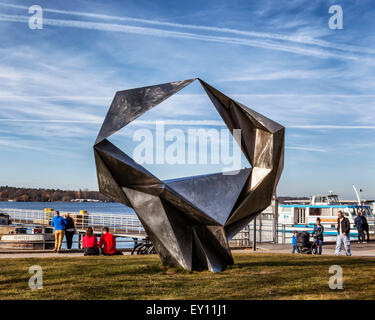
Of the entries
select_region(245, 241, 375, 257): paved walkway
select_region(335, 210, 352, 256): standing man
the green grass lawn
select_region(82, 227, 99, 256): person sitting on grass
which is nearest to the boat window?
select_region(245, 241, 375, 257): paved walkway

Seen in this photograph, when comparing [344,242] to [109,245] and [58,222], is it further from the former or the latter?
[58,222]

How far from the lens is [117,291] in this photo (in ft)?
26.9

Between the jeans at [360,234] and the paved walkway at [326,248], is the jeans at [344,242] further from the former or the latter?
the jeans at [360,234]

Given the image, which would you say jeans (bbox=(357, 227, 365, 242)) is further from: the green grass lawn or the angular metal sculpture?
the angular metal sculpture

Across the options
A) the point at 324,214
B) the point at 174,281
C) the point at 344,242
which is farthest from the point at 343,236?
the point at 324,214

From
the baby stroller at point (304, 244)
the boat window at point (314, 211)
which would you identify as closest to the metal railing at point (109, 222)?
the baby stroller at point (304, 244)

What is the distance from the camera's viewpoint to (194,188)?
10445mm

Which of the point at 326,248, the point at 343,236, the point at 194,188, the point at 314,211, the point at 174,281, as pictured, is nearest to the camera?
the point at 174,281

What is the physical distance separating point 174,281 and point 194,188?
88.3 inches

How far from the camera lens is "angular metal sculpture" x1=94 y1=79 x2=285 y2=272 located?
32.6 ft

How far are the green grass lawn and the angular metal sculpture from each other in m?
0.65

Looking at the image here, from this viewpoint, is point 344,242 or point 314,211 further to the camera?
point 314,211

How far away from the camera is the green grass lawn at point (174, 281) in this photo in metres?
7.85
